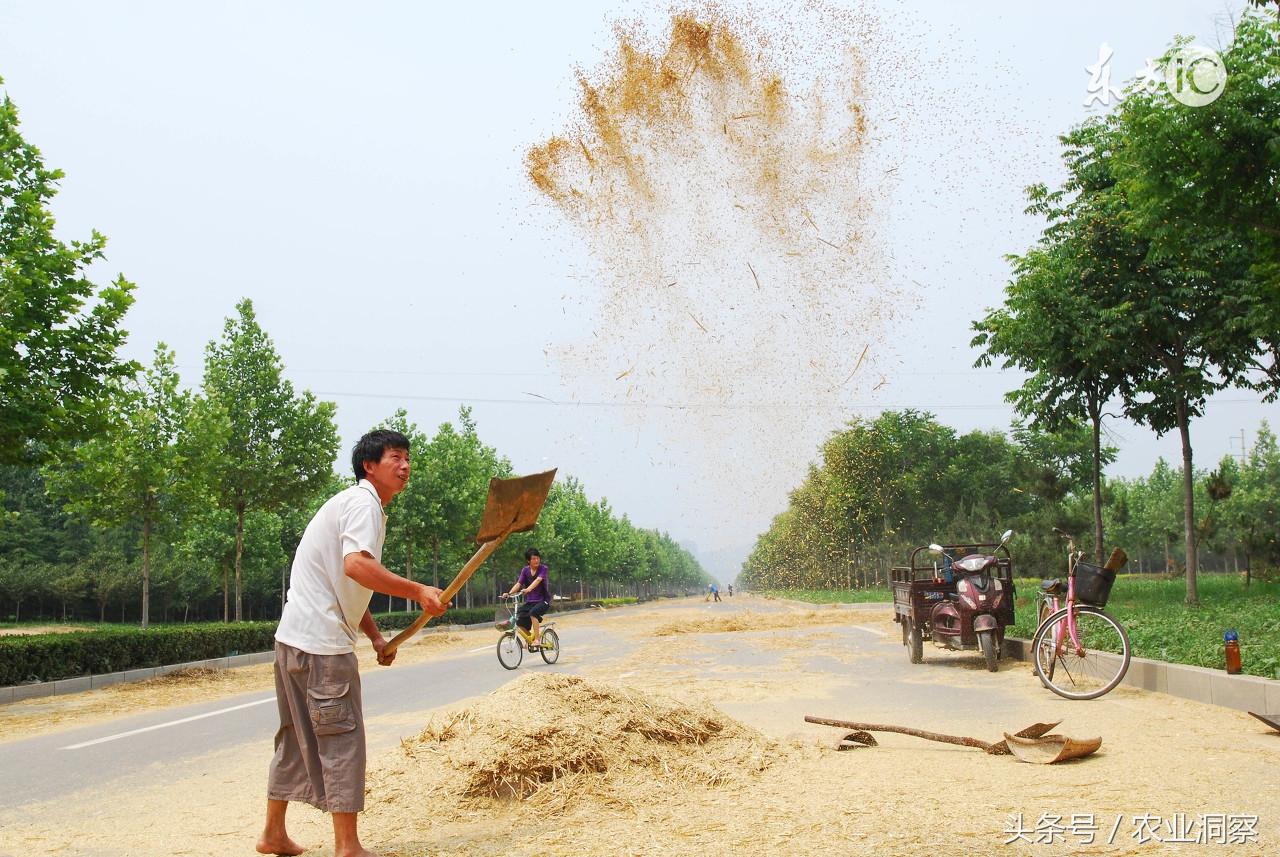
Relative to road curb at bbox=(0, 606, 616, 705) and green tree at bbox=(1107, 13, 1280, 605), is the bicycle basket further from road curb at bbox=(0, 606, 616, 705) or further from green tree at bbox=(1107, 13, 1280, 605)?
road curb at bbox=(0, 606, 616, 705)

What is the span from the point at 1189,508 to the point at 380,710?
51.4 feet

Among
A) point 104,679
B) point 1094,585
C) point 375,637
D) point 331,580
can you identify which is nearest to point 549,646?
point 104,679

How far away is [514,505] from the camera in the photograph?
4566 millimetres

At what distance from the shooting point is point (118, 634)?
52.2ft

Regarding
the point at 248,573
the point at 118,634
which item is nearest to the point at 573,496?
the point at 248,573

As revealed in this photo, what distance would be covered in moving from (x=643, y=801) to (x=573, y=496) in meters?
74.3

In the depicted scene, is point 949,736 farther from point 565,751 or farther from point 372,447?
point 372,447

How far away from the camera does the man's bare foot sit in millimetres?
4113

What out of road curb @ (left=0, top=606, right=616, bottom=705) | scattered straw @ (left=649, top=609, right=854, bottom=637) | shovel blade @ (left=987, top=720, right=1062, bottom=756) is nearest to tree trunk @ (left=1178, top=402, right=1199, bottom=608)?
scattered straw @ (left=649, top=609, right=854, bottom=637)

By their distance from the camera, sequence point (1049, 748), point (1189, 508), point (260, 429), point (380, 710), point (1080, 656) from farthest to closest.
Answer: point (260, 429) < point (1189, 508) < point (380, 710) < point (1080, 656) < point (1049, 748)

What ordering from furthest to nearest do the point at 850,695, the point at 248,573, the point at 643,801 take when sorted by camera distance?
the point at 248,573 < the point at 850,695 < the point at 643,801

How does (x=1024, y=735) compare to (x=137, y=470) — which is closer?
(x=1024, y=735)

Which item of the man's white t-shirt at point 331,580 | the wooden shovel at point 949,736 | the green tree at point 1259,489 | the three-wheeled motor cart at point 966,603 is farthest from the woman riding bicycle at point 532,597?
the green tree at point 1259,489

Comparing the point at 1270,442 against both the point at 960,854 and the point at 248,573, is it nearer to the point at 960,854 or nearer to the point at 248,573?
the point at 248,573
